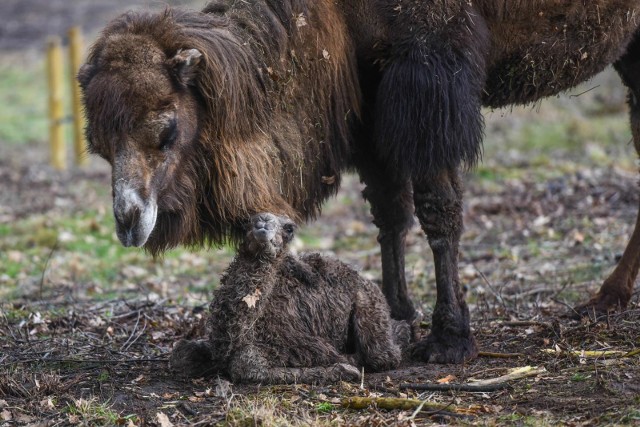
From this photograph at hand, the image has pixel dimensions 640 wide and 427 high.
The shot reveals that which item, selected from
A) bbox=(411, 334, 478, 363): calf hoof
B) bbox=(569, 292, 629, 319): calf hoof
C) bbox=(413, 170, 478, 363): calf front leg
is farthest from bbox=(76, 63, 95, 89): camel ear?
bbox=(569, 292, 629, 319): calf hoof

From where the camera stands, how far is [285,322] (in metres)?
5.02

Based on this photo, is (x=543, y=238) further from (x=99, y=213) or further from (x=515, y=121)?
(x=515, y=121)

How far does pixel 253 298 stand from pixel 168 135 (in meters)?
0.97

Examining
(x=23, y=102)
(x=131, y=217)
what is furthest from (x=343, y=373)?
(x=23, y=102)

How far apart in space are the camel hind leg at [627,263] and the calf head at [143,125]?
2.94 metres

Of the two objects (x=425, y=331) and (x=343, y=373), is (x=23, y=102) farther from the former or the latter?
(x=343, y=373)

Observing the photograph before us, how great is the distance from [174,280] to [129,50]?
449 cm

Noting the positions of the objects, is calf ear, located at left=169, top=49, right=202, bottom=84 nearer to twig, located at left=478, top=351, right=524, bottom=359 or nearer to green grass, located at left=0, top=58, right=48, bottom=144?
twig, located at left=478, top=351, right=524, bottom=359

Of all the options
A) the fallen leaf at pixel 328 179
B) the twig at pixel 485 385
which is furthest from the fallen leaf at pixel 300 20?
the twig at pixel 485 385

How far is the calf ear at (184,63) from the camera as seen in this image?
4777mm

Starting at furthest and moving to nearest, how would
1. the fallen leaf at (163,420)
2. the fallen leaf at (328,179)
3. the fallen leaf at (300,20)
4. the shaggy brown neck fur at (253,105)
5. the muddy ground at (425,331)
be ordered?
the fallen leaf at (328,179) → the fallen leaf at (300,20) → the shaggy brown neck fur at (253,105) → the muddy ground at (425,331) → the fallen leaf at (163,420)

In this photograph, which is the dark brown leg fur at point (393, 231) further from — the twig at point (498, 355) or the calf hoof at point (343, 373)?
the calf hoof at point (343, 373)

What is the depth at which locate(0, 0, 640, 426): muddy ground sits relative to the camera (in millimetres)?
4461

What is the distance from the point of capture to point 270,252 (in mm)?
4938
